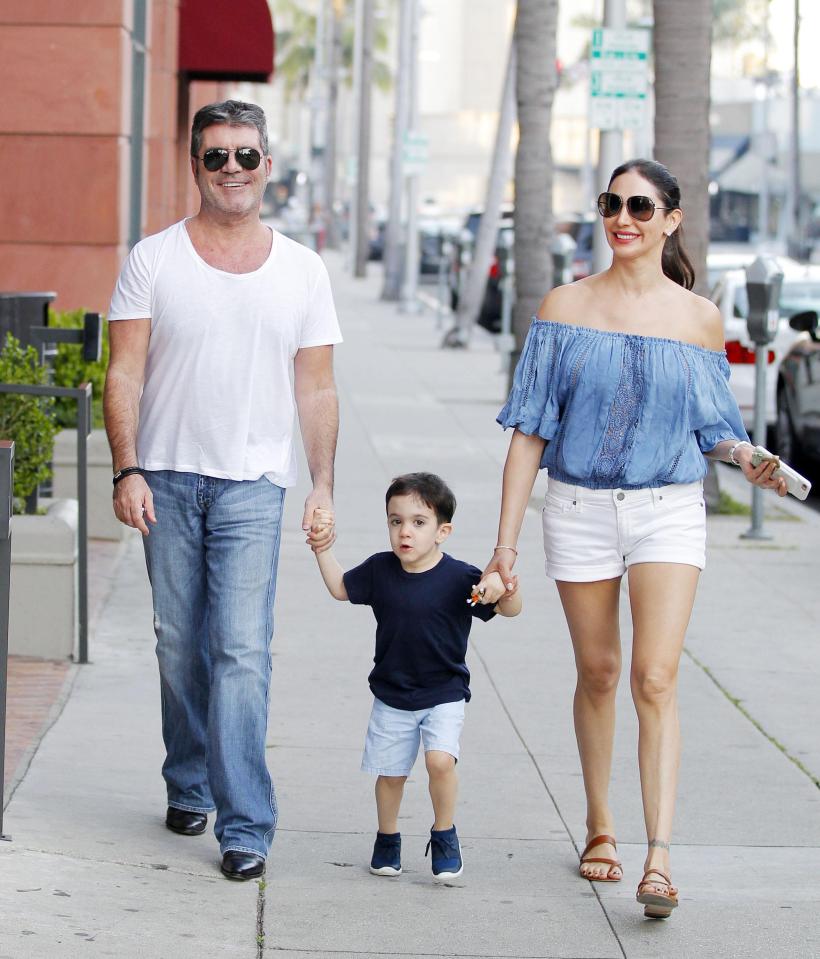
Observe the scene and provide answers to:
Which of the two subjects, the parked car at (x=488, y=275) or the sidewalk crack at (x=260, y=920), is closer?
the sidewalk crack at (x=260, y=920)

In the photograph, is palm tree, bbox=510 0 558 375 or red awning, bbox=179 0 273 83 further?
palm tree, bbox=510 0 558 375

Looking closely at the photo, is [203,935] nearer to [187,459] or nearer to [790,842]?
[187,459]

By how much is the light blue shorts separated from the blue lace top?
0.72 m

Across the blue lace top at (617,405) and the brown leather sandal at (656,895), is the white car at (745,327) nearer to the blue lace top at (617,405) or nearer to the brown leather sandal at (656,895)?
the blue lace top at (617,405)

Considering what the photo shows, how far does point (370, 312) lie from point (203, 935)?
29.2 meters

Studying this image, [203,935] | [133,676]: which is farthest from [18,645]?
[203,935]

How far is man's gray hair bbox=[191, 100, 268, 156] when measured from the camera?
4898mm

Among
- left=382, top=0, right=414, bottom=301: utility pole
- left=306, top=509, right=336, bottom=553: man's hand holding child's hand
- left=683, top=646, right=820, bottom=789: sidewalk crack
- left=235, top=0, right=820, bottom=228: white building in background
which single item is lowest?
left=683, top=646, right=820, bottom=789: sidewalk crack

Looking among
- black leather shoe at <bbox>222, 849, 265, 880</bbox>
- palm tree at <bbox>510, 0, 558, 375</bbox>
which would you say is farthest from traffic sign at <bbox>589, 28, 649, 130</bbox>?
black leather shoe at <bbox>222, 849, 265, 880</bbox>

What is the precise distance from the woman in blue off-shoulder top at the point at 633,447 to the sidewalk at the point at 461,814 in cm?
44

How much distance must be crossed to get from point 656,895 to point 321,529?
1260 mm

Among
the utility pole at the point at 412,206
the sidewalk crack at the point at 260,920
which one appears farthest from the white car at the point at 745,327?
the utility pole at the point at 412,206

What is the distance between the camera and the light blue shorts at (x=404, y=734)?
16.2 feet

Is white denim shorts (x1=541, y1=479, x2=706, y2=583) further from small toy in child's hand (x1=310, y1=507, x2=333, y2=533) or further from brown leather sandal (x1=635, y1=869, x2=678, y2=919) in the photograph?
brown leather sandal (x1=635, y1=869, x2=678, y2=919)
